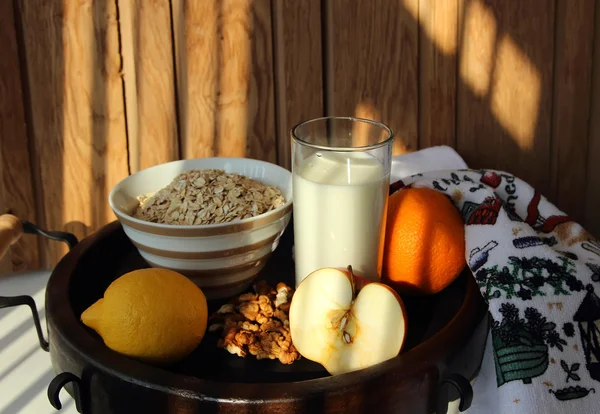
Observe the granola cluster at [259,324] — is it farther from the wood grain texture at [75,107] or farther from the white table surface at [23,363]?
the wood grain texture at [75,107]

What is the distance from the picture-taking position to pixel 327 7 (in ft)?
3.53

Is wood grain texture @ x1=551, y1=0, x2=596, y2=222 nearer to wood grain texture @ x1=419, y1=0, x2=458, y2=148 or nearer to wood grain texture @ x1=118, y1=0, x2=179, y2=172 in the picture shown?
wood grain texture @ x1=419, y1=0, x2=458, y2=148

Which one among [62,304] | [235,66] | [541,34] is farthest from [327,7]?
[62,304]

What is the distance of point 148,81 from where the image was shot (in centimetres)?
107

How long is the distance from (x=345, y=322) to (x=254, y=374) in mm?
99

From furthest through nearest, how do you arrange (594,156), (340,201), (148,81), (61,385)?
1. (594,156)
2. (148,81)
3. (340,201)
4. (61,385)

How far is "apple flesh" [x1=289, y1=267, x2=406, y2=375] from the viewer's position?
705 millimetres

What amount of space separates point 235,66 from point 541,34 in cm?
44

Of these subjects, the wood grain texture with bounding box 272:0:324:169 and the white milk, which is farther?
the wood grain texture with bounding box 272:0:324:169

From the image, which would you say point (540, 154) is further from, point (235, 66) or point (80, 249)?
point (80, 249)

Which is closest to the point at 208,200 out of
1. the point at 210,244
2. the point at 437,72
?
the point at 210,244

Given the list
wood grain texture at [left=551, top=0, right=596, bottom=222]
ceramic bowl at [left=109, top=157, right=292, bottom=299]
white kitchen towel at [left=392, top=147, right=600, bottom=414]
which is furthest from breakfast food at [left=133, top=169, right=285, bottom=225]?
wood grain texture at [left=551, top=0, right=596, bottom=222]

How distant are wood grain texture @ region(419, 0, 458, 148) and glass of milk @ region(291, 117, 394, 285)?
33cm

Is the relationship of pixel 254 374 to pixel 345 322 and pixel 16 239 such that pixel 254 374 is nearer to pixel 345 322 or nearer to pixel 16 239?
pixel 345 322
